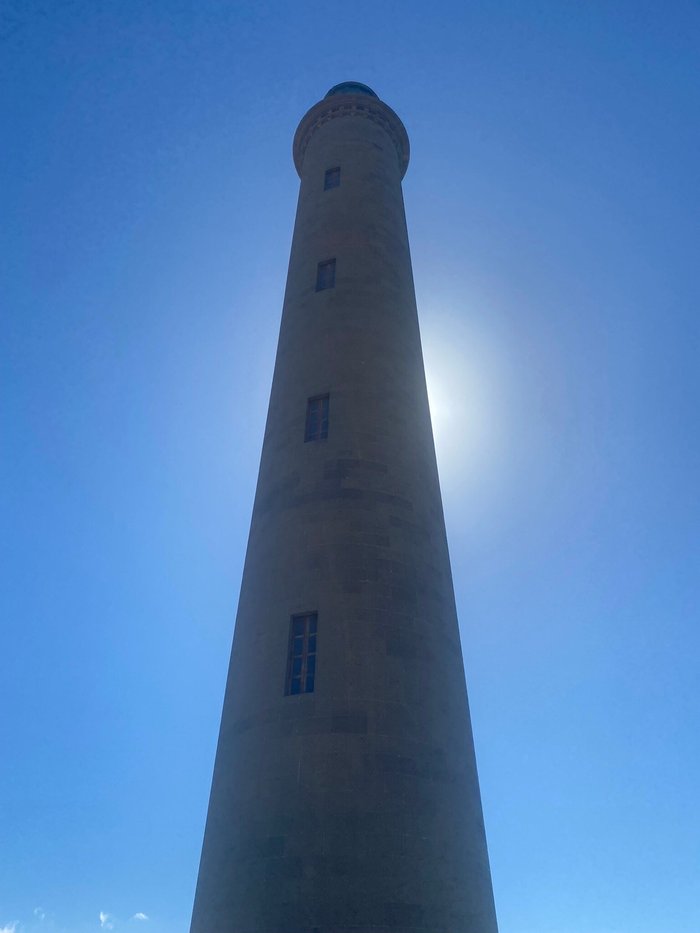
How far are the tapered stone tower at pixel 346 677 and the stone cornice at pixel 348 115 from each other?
1273 cm

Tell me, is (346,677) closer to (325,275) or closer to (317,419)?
(317,419)

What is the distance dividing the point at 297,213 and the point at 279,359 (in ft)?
30.6

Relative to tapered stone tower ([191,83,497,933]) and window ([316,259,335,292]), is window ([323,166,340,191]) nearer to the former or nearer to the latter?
window ([316,259,335,292])

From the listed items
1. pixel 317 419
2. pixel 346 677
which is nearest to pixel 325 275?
pixel 317 419

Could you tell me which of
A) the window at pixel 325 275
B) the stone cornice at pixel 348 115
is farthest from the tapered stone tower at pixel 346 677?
the stone cornice at pixel 348 115

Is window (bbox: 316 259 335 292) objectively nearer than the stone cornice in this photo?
Yes

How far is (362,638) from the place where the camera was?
15680mm

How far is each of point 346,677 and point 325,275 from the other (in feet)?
49.4

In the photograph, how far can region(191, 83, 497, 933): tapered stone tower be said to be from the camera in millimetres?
13141

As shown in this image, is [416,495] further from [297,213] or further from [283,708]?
[297,213]

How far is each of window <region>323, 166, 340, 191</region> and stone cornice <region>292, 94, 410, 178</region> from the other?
427 centimetres

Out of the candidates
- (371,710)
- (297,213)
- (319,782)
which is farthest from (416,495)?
(297,213)

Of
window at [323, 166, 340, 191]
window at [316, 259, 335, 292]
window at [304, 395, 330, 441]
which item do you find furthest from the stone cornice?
window at [304, 395, 330, 441]

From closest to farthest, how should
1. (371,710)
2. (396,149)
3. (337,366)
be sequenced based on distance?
(371,710) → (337,366) → (396,149)
